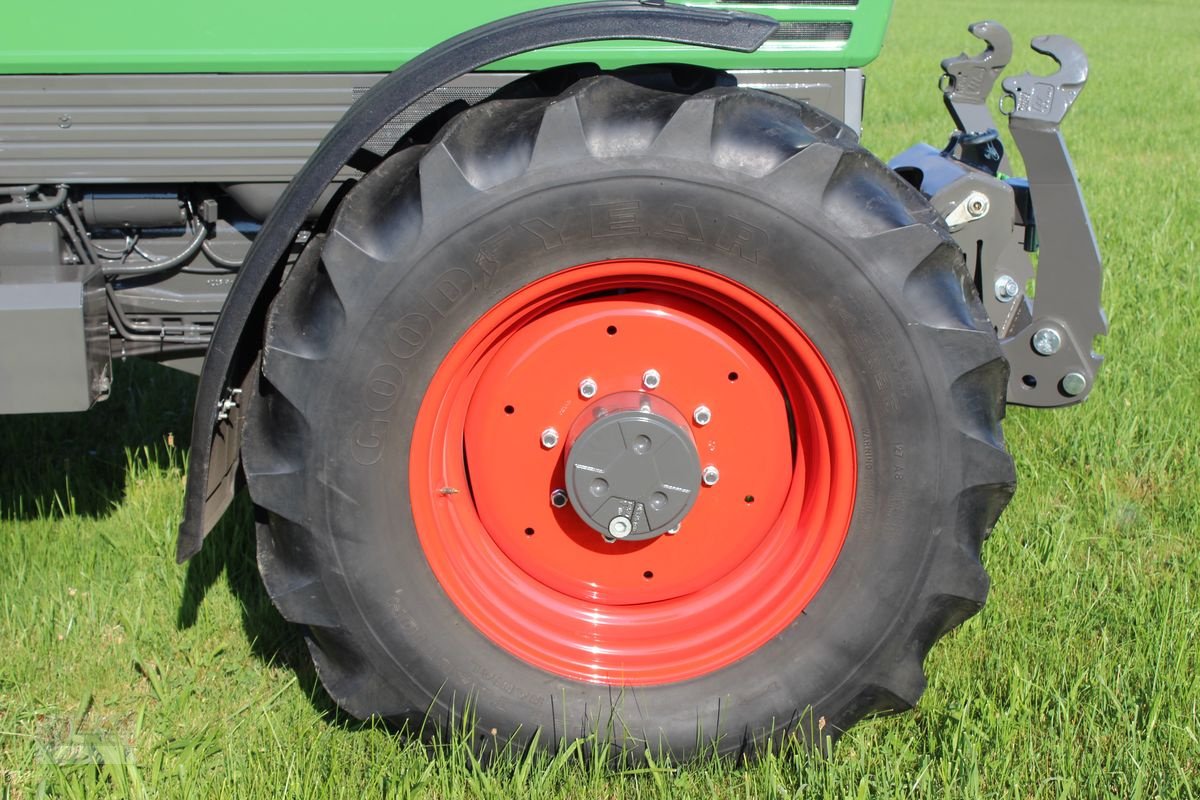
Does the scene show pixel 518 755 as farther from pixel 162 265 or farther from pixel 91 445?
pixel 91 445

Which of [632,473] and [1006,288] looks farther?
[1006,288]

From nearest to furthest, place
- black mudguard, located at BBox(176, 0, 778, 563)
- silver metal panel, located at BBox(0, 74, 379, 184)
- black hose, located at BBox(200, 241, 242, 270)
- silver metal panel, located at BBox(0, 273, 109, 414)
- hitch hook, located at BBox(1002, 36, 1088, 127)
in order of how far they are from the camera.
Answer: black mudguard, located at BBox(176, 0, 778, 563) < silver metal panel, located at BBox(0, 273, 109, 414) < silver metal panel, located at BBox(0, 74, 379, 184) < hitch hook, located at BBox(1002, 36, 1088, 127) < black hose, located at BBox(200, 241, 242, 270)

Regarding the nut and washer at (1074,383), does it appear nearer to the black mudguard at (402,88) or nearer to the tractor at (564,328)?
the tractor at (564,328)

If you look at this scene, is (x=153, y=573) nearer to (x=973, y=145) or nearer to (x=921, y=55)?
(x=973, y=145)

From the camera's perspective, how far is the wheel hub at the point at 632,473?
2107 mm

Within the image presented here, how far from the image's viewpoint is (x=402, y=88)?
195 cm

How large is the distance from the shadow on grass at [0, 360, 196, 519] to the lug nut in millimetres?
1500

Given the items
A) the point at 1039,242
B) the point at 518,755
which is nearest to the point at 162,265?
the point at 518,755

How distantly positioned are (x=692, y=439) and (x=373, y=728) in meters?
0.85

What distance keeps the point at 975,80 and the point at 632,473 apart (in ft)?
4.96

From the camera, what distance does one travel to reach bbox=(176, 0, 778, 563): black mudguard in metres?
1.92

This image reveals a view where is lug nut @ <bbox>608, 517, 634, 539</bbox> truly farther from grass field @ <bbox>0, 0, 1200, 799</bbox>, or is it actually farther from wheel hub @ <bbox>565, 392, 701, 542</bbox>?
grass field @ <bbox>0, 0, 1200, 799</bbox>

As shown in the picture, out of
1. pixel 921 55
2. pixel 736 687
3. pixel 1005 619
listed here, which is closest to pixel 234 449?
pixel 736 687

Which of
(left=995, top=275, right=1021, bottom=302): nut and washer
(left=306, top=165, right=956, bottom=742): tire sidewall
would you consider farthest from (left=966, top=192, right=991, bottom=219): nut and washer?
(left=306, top=165, right=956, bottom=742): tire sidewall
